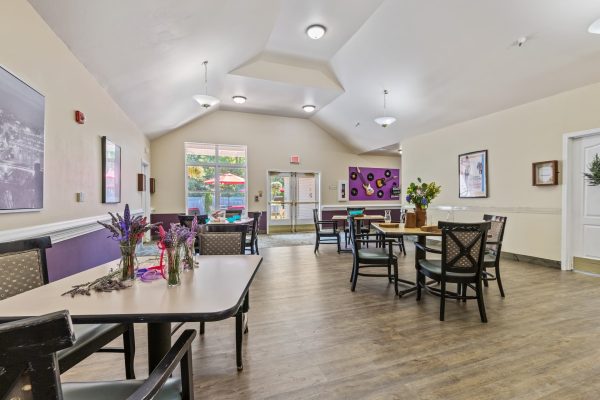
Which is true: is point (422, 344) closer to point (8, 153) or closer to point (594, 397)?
point (594, 397)

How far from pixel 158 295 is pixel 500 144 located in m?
6.23

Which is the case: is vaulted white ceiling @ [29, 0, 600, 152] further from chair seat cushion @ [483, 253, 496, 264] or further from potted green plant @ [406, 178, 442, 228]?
chair seat cushion @ [483, 253, 496, 264]

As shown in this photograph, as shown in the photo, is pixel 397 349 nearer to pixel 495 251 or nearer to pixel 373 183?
pixel 495 251

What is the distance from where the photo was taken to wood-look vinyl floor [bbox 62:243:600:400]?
173 cm

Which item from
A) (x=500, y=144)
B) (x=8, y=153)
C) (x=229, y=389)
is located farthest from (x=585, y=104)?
(x=8, y=153)

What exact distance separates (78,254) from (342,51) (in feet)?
17.5

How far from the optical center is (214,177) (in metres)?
8.41

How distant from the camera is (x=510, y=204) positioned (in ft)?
17.1

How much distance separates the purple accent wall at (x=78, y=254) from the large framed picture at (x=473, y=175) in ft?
21.7

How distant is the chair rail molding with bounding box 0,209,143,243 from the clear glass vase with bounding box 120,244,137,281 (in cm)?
108

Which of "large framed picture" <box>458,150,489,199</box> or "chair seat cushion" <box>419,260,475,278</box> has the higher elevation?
"large framed picture" <box>458,150,489,199</box>

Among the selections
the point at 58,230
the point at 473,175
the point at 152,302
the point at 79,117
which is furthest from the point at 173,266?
the point at 473,175

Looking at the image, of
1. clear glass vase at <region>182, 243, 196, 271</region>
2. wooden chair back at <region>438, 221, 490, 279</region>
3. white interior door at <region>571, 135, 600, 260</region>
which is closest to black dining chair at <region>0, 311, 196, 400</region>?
clear glass vase at <region>182, 243, 196, 271</region>

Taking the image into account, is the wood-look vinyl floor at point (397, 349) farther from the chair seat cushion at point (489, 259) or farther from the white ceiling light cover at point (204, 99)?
the white ceiling light cover at point (204, 99)
